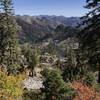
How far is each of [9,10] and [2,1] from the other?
6.85 feet

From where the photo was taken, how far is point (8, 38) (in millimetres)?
59875

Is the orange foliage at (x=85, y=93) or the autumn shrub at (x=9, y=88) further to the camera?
the orange foliage at (x=85, y=93)

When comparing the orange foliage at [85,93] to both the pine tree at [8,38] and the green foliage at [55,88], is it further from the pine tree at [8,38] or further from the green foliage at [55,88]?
the pine tree at [8,38]

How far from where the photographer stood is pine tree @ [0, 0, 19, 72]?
5919 centimetres

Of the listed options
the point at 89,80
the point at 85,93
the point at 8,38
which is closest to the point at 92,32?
the point at 85,93

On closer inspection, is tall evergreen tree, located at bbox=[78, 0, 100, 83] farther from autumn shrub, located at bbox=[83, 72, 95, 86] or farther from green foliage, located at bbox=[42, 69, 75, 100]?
autumn shrub, located at bbox=[83, 72, 95, 86]

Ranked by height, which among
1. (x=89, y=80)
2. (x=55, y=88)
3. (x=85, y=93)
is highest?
(x=85, y=93)

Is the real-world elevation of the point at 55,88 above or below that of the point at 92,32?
below

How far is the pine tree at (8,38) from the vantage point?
194 feet

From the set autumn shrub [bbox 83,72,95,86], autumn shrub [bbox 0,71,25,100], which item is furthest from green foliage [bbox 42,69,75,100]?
autumn shrub [bbox 83,72,95,86]

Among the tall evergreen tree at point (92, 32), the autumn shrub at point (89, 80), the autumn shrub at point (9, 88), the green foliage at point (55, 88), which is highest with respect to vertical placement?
the tall evergreen tree at point (92, 32)

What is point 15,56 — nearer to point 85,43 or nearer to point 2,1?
point 2,1

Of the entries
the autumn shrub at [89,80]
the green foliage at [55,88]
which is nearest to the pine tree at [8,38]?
the autumn shrub at [89,80]

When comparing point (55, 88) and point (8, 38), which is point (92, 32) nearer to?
point (55, 88)
